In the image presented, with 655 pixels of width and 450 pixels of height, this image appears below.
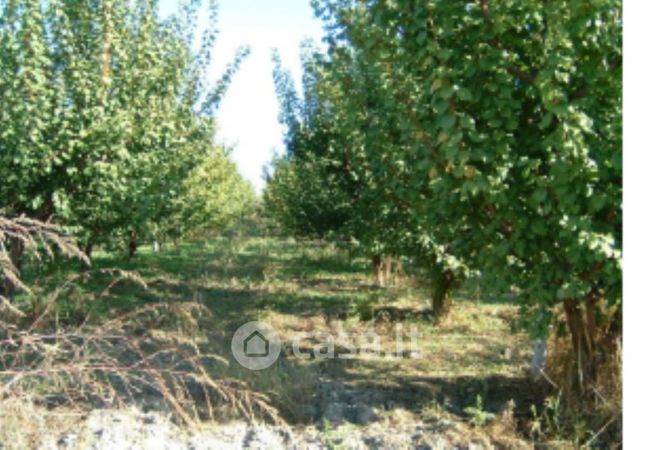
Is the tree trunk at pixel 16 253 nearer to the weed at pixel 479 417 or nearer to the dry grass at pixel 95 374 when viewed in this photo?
the dry grass at pixel 95 374

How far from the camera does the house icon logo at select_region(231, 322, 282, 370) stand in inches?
223

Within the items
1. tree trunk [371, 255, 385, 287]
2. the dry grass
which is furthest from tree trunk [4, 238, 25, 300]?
tree trunk [371, 255, 385, 287]

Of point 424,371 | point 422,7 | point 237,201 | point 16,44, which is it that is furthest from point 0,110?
point 237,201

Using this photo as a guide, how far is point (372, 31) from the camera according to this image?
392 centimetres

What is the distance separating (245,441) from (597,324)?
232 centimetres

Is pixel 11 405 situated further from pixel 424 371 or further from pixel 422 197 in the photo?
pixel 424 371

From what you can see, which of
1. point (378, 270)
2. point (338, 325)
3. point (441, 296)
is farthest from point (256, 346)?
point (378, 270)

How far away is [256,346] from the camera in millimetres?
6410

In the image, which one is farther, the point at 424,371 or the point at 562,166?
the point at 424,371

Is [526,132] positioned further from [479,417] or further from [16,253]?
[16,253]

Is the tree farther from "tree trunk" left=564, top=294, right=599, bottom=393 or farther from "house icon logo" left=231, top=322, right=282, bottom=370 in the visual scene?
"house icon logo" left=231, top=322, right=282, bottom=370

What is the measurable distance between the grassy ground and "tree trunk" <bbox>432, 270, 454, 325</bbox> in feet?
0.53

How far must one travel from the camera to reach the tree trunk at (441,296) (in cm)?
750

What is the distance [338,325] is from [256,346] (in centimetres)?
139
